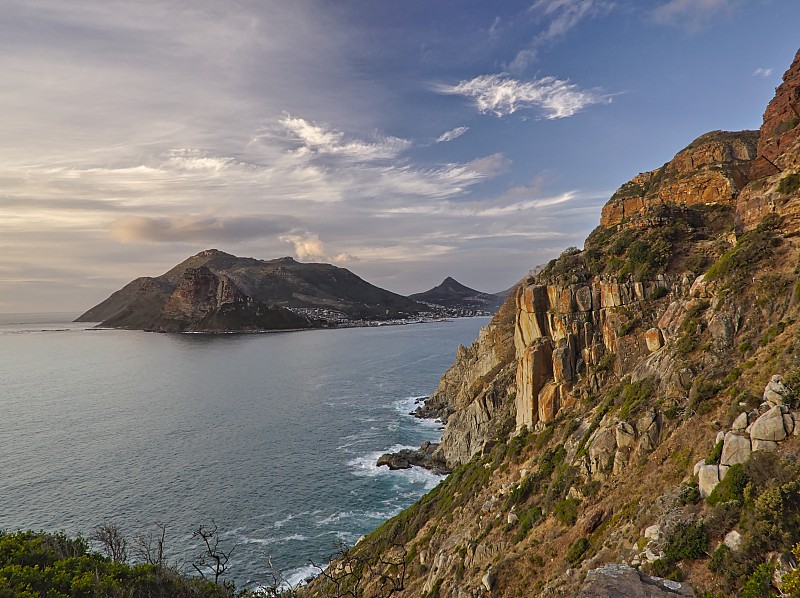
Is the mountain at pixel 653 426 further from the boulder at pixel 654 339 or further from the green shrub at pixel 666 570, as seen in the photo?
the boulder at pixel 654 339

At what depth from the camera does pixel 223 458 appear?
70562 mm

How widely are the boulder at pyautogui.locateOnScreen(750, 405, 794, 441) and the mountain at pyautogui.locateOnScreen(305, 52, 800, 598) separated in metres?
0.06

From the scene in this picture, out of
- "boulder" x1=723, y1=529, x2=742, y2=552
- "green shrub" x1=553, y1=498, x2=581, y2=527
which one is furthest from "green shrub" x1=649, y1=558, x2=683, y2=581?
"green shrub" x1=553, y1=498, x2=581, y2=527

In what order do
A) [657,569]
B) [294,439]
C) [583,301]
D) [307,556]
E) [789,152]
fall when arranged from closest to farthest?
[657,569], [789,152], [583,301], [307,556], [294,439]

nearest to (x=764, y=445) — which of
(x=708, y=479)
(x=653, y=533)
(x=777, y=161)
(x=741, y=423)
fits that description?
(x=741, y=423)

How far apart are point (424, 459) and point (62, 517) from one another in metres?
48.3

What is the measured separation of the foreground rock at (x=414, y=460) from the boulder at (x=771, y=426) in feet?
173

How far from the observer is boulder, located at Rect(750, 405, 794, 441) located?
1552cm

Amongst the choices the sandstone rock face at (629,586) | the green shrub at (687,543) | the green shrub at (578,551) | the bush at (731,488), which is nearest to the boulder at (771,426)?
the bush at (731,488)

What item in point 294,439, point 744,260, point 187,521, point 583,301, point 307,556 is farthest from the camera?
point 294,439

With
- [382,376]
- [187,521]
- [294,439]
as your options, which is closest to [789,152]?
[187,521]

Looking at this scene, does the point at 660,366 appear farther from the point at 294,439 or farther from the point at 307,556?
the point at 294,439

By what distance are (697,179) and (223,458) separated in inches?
2988

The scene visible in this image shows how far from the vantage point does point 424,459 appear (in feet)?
225
